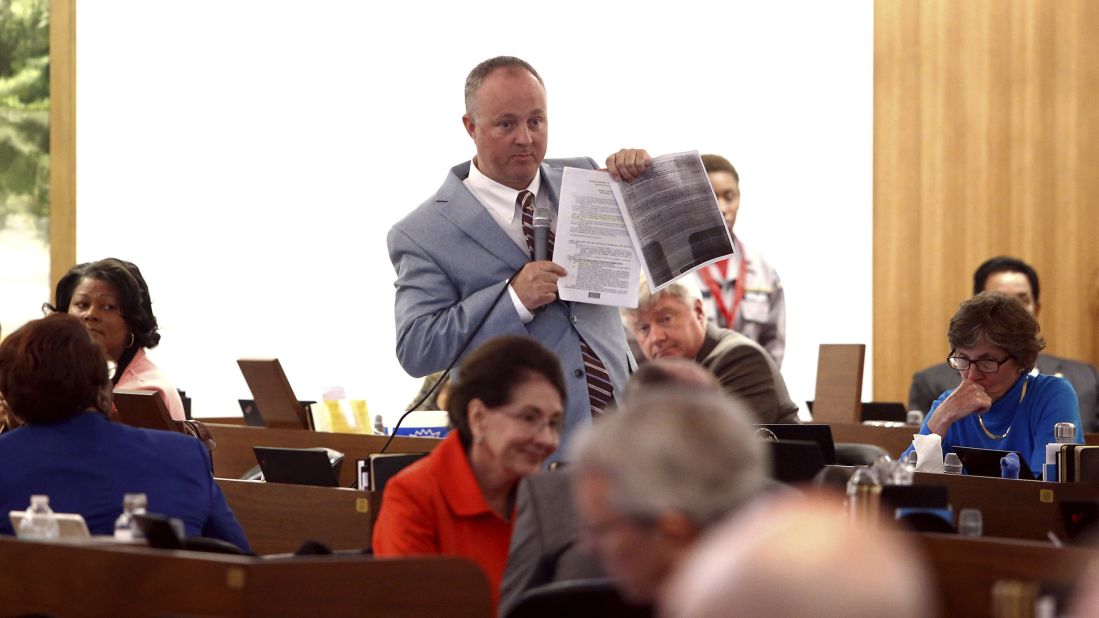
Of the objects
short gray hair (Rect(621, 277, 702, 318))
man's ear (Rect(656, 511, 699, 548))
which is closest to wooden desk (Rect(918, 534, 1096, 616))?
man's ear (Rect(656, 511, 699, 548))

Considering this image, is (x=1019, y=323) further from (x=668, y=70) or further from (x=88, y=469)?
(x=668, y=70)

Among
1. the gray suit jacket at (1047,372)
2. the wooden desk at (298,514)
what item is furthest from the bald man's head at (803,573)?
the gray suit jacket at (1047,372)

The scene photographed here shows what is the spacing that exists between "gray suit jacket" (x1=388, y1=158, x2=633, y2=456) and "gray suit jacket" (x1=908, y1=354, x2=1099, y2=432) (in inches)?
137

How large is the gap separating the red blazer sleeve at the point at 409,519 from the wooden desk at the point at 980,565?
86cm

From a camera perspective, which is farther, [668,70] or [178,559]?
[668,70]

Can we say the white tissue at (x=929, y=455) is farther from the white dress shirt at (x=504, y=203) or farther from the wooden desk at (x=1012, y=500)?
the white dress shirt at (x=504, y=203)

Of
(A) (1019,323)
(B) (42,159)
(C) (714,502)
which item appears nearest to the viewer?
(C) (714,502)

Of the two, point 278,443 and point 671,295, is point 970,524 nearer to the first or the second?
point 671,295

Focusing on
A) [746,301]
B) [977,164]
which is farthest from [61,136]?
[977,164]

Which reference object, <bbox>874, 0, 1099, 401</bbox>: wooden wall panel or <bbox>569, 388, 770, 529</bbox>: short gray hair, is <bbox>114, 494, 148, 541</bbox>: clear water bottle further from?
<bbox>874, 0, 1099, 401</bbox>: wooden wall panel

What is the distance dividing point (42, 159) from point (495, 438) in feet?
22.7

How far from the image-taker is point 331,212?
9.10 meters

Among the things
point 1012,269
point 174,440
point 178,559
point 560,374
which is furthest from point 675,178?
point 1012,269

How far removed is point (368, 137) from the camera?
359 inches
